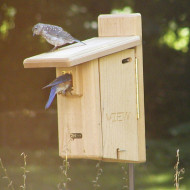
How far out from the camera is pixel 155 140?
1326cm

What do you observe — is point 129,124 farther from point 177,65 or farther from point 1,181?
point 177,65

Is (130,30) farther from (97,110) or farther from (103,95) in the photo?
(97,110)

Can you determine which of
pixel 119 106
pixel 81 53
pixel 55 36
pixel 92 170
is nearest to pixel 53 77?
pixel 92 170

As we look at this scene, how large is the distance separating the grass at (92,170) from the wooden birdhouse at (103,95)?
4.03 meters

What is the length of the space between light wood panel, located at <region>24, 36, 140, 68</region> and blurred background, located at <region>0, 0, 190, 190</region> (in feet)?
18.2

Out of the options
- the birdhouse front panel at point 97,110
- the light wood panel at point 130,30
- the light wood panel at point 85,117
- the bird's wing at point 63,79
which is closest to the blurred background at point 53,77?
the light wood panel at point 130,30

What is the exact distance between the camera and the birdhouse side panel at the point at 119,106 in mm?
4355

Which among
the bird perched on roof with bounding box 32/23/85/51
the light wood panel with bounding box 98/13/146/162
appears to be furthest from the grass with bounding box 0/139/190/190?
the bird perched on roof with bounding box 32/23/85/51

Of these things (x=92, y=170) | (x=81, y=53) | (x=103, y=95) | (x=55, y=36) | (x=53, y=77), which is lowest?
(x=92, y=170)

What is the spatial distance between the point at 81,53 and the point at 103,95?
0.32 meters

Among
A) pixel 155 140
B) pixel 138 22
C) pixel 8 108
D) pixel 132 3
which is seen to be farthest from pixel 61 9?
pixel 138 22

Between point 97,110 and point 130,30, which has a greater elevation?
point 130,30

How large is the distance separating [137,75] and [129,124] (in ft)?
1.03

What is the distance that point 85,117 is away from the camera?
168 inches
